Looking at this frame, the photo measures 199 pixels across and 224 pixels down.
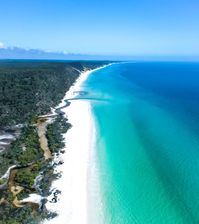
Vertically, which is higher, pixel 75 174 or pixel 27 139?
pixel 27 139

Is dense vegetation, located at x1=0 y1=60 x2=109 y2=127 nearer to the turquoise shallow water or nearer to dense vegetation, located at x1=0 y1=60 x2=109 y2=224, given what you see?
dense vegetation, located at x1=0 y1=60 x2=109 y2=224

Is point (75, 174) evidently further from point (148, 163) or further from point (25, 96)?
point (25, 96)

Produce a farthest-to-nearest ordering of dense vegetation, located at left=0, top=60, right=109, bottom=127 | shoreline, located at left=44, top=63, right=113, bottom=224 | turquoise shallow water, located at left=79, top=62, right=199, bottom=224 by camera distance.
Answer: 1. dense vegetation, located at left=0, top=60, right=109, bottom=127
2. turquoise shallow water, located at left=79, top=62, right=199, bottom=224
3. shoreline, located at left=44, top=63, right=113, bottom=224

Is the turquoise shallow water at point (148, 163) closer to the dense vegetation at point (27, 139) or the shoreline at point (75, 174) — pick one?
the shoreline at point (75, 174)

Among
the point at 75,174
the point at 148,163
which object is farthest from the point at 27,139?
the point at 148,163

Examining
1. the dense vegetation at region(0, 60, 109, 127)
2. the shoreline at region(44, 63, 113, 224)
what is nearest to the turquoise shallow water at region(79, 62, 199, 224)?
the shoreline at region(44, 63, 113, 224)

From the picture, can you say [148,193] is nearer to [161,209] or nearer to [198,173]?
[161,209]

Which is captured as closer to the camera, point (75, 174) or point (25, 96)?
point (75, 174)

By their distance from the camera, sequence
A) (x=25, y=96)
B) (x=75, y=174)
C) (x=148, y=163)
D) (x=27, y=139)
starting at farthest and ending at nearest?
(x=25, y=96) < (x=27, y=139) < (x=148, y=163) < (x=75, y=174)


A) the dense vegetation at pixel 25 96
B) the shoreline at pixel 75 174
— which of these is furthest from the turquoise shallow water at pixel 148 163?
the dense vegetation at pixel 25 96
